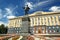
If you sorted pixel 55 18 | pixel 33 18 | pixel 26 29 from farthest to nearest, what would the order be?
pixel 33 18 → pixel 55 18 → pixel 26 29

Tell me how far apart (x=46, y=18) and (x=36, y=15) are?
3.40 meters

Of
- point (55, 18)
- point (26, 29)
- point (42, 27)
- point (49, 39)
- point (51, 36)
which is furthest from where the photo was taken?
point (55, 18)

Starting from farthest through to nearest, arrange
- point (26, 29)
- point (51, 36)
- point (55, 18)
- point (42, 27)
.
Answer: point (55, 18) → point (42, 27) → point (26, 29) → point (51, 36)

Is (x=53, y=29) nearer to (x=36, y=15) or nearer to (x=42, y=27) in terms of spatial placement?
(x=42, y=27)

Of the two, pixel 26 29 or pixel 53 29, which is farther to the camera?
pixel 53 29

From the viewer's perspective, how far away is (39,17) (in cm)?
4528

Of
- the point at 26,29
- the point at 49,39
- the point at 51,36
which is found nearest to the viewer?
the point at 49,39

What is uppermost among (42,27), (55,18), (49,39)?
(55,18)

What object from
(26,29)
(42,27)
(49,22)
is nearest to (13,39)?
(26,29)

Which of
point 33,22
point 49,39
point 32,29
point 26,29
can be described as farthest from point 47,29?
point 33,22

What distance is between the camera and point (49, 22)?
43.5 meters

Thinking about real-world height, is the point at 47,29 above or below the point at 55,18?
below

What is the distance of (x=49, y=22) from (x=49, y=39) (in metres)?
33.7

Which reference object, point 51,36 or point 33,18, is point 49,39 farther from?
point 33,18
